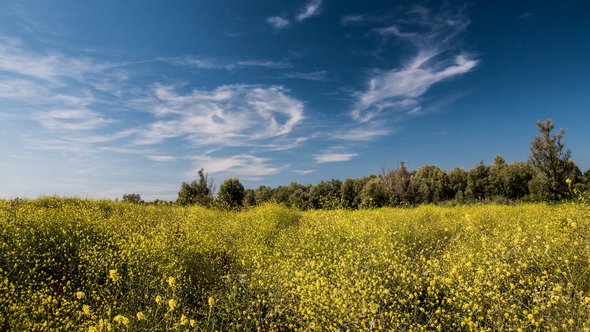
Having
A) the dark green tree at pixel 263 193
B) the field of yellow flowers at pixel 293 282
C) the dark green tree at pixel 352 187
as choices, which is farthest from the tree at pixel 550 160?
the dark green tree at pixel 263 193

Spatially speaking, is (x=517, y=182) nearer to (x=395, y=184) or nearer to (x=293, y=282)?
(x=395, y=184)

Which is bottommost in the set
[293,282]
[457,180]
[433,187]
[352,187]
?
[293,282]

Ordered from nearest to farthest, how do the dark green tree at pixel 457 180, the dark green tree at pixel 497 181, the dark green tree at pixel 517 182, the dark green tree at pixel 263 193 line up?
the dark green tree at pixel 517 182, the dark green tree at pixel 497 181, the dark green tree at pixel 457 180, the dark green tree at pixel 263 193

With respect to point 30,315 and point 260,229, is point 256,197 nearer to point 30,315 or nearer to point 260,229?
point 260,229

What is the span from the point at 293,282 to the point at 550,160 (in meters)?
31.5

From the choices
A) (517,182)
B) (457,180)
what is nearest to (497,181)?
(517,182)

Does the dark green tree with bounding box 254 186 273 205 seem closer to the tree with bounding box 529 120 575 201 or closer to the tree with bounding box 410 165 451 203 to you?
the tree with bounding box 410 165 451 203

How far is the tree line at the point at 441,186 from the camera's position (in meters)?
29.0

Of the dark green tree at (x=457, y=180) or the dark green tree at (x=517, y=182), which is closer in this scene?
the dark green tree at (x=517, y=182)

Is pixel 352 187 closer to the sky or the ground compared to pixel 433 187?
closer to the sky

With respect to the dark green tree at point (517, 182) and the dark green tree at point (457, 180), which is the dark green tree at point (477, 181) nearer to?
the dark green tree at point (457, 180)

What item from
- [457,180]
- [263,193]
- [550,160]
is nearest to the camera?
[550,160]

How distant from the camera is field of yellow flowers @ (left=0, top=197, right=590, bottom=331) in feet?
16.8

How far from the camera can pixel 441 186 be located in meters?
53.8
